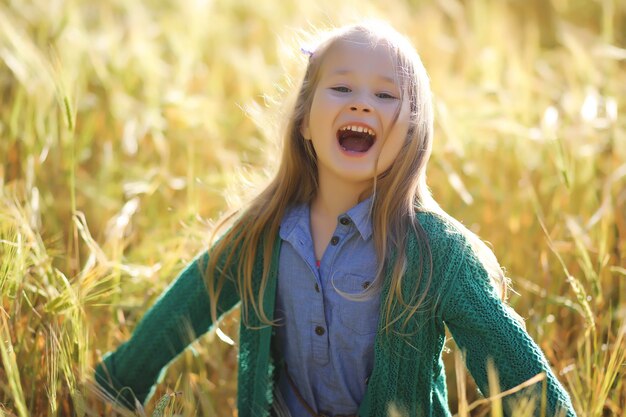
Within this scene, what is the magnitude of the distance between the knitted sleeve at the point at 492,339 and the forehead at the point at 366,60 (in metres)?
0.37

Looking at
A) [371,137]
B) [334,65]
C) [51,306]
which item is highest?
[334,65]

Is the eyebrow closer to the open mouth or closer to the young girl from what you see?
the young girl


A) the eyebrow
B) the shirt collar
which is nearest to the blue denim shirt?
the shirt collar

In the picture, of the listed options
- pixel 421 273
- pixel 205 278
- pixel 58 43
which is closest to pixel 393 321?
pixel 421 273

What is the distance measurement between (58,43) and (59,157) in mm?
461

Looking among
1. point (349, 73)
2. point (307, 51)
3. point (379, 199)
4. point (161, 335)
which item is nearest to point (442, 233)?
point (379, 199)

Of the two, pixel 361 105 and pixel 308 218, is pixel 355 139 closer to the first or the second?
pixel 361 105

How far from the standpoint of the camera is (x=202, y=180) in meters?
2.35

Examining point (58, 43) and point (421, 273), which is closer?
point (421, 273)

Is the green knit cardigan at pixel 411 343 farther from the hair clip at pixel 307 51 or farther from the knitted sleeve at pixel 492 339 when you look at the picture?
the hair clip at pixel 307 51

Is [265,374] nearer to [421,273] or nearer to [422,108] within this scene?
[421,273]

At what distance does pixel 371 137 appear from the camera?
A: 1.56 meters

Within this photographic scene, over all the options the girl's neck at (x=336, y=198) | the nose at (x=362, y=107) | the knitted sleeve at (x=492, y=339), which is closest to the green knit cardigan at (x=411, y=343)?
the knitted sleeve at (x=492, y=339)

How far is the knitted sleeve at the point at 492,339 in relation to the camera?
1.41 m
